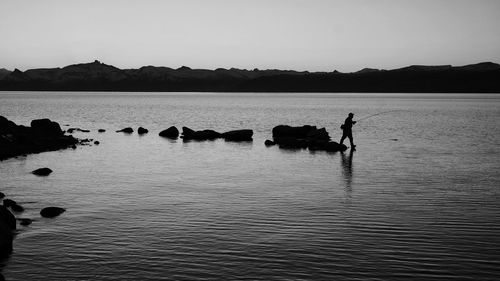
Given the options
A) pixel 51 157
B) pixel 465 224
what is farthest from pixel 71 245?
pixel 51 157

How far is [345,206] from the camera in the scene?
18109 millimetres

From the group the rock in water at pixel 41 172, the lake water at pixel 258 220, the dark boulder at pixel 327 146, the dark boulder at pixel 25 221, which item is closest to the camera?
the lake water at pixel 258 220

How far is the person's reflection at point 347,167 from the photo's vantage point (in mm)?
23638

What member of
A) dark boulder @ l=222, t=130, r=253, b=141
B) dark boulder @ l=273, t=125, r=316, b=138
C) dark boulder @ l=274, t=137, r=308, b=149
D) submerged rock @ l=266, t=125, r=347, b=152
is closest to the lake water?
submerged rock @ l=266, t=125, r=347, b=152

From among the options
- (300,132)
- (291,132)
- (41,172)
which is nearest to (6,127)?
(41,172)

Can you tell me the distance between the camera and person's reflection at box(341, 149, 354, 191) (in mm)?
23638

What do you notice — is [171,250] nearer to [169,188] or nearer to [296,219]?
[296,219]

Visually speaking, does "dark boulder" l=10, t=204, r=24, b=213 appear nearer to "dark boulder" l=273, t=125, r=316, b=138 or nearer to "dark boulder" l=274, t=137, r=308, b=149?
"dark boulder" l=274, t=137, r=308, b=149

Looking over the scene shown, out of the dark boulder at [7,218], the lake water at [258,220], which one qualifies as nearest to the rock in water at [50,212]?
the lake water at [258,220]

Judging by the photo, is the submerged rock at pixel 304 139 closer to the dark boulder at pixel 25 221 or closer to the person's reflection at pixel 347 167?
the person's reflection at pixel 347 167

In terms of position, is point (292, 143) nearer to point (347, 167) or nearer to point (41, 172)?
point (347, 167)

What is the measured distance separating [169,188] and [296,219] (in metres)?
7.90

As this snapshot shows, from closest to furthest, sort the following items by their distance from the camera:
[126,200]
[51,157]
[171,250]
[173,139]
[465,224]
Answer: [171,250] → [465,224] → [126,200] → [51,157] → [173,139]

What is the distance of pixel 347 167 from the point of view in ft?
94.6
